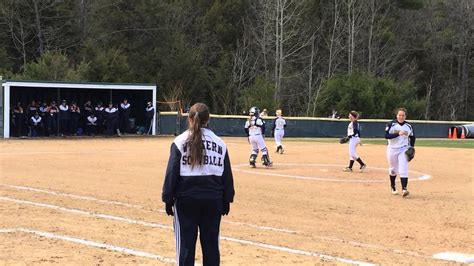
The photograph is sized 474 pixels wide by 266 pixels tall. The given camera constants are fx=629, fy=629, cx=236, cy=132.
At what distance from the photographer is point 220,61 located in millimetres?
61031

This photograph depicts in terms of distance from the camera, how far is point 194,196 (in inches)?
221

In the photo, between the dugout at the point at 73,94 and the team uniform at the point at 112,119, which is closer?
the dugout at the point at 73,94

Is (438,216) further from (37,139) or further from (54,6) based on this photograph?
(54,6)

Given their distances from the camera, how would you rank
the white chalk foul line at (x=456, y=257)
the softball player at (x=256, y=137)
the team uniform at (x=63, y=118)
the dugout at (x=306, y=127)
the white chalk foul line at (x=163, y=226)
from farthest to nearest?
the dugout at (x=306, y=127) → the team uniform at (x=63, y=118) → the softball player at (x=256, y=137) → the white chalk foul line at (x=456, y=257) → the white chalk foul line at (x=163, y=226)

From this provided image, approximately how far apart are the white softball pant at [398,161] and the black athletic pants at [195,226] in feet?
28.6

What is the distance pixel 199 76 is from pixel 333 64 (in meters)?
15.1

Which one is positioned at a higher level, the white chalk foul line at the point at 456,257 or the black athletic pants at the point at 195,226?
the black athletic pants at the point at 195,226

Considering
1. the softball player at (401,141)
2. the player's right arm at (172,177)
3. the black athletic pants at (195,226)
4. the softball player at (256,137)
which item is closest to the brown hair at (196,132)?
the player's right arm at (172,177)

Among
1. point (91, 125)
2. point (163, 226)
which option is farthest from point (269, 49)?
point (163, 226)

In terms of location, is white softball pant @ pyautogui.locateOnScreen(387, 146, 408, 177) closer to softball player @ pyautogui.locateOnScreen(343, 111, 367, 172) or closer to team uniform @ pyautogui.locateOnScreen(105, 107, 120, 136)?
softball player @ pyautogui.locateOnScreen(343, 111, 367, 172)

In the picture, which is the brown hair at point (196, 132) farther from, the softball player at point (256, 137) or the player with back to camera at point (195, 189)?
the softball player at point (256, 137)

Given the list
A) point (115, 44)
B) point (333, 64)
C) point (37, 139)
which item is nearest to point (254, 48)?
point (333, 64)

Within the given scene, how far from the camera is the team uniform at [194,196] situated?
18.5 ft

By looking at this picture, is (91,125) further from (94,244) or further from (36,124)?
(94,244)
